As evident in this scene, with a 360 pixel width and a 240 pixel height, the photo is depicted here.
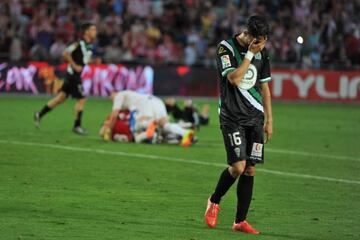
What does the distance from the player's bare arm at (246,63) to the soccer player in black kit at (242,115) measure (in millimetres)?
59

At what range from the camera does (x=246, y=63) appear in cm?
908

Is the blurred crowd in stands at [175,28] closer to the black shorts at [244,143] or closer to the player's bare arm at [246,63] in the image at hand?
the black shorts at [244,143]

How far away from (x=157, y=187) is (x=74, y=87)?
7209 mm

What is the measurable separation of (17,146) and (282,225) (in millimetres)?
7513

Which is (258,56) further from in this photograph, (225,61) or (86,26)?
(86,26)

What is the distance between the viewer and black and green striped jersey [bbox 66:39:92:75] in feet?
62.3

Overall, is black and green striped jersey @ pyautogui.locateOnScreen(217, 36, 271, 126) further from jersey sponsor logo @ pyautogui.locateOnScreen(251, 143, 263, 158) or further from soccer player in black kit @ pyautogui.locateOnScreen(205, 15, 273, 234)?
jersey sponsor logo @ pyautogui.locateOnScreen(251, 143, 263, 158)

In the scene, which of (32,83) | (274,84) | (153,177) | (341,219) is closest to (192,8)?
(274,84)

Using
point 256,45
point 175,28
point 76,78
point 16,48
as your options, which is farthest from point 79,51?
point 175,28

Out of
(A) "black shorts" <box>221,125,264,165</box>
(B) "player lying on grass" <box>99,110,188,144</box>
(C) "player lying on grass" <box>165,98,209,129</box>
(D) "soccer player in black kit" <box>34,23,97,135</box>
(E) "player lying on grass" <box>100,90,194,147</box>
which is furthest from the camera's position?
(C) "player lying on grass" <box>165,98,209,129</box>

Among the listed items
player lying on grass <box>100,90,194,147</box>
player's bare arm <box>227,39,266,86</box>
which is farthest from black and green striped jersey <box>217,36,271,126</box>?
player lying on grass <box>100,90,194,147</box>

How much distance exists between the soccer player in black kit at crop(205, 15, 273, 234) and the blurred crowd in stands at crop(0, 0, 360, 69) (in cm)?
1922

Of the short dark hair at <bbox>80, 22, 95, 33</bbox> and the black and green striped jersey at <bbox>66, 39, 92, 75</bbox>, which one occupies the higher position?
the short dark hair at <bbox>80, 22, 95, 33</bbox>

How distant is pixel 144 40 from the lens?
3052cm
